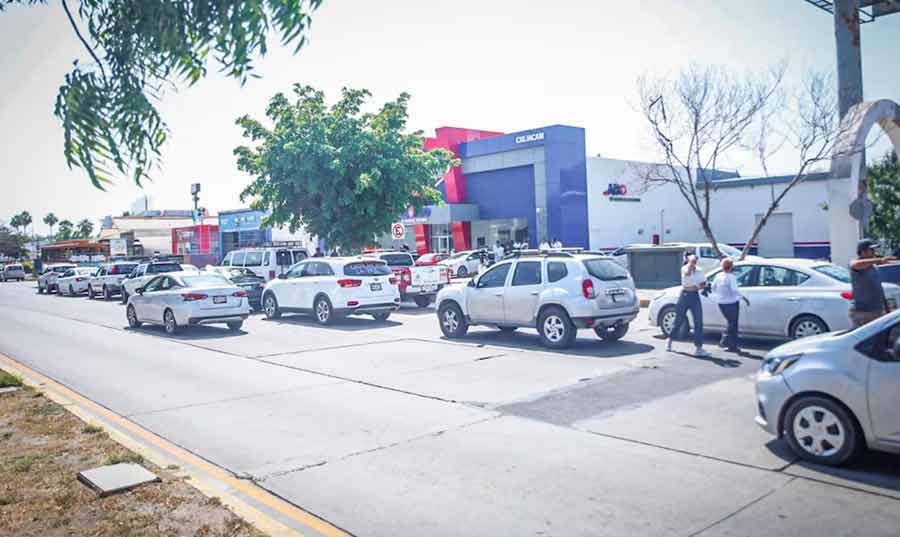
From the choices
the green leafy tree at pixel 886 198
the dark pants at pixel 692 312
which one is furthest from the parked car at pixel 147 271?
the green leafy tree at pixel 886 198

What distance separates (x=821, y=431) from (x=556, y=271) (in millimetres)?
7378

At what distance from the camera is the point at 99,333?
17906 millimetres

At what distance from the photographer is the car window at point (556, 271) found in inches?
507

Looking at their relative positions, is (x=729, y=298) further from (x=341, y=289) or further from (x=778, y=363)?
(x=341, y=289)

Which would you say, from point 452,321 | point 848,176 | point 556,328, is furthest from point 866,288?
point 848,176

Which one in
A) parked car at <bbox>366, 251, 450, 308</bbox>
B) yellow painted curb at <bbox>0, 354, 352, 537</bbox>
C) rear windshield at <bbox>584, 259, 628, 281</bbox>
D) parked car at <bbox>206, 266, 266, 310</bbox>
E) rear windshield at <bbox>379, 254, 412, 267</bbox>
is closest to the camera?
yellow painted curb at <bbox>0, 354, 352, 537</bbox>

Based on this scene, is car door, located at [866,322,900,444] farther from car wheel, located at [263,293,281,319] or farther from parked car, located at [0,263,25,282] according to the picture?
parked car, located at [0,263,25,282]

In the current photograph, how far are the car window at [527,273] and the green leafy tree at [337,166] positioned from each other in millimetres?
12048

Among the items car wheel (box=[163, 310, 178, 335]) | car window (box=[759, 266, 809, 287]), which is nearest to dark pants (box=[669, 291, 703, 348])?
car window (box=[759, 266, 809, 287])

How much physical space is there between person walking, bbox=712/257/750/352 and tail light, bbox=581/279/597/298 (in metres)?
2.13

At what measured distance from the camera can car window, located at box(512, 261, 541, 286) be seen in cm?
1334

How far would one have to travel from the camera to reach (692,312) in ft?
38.4

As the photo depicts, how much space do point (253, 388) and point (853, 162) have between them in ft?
55.4

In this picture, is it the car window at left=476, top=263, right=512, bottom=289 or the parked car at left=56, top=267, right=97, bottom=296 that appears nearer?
the car window at left=476, top=263, right=512, bottom=289
